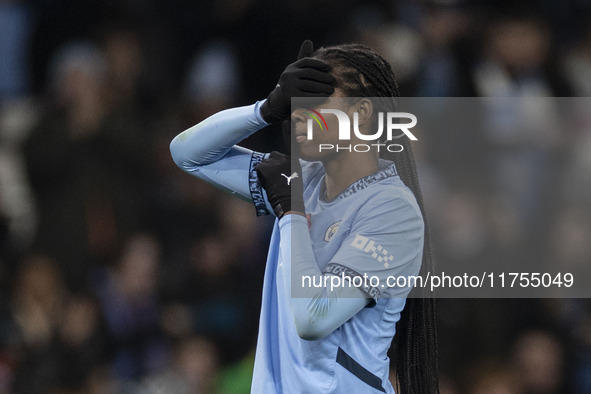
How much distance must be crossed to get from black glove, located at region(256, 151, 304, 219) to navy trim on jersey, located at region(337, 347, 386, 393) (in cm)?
33

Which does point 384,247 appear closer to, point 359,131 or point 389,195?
point 389,195

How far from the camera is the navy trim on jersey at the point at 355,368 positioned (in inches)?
67.4

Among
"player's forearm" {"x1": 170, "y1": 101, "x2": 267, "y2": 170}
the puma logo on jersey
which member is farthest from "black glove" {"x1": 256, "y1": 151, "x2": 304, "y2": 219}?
"player's forearm" {"x1": 170, "y1": 101, "x2": 267, "y2": 170}

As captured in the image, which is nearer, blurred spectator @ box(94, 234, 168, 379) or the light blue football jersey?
the light blue football jersey

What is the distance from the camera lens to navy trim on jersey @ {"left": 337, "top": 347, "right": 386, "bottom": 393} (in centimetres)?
171

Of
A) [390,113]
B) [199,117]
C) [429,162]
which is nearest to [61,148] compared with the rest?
[199,117]

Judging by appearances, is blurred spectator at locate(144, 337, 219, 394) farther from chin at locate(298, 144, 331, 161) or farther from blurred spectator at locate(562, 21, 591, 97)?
blurred spectator at locate(562, 21, 591, 97)

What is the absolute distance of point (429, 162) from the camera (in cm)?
328

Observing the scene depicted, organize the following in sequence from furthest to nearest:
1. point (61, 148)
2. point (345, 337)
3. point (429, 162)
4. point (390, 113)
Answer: point (61, 148) → point (429, 162) → point (390, 113) → point (345, 337)

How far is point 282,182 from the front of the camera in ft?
5.90

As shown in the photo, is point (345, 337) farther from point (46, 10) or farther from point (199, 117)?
point (46, 10)

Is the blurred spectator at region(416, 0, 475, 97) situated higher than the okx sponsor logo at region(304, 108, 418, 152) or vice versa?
the blurred spectator at region(416, 0, 475, 97)

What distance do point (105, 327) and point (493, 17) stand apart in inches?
94.7

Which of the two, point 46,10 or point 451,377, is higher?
point 46,10
